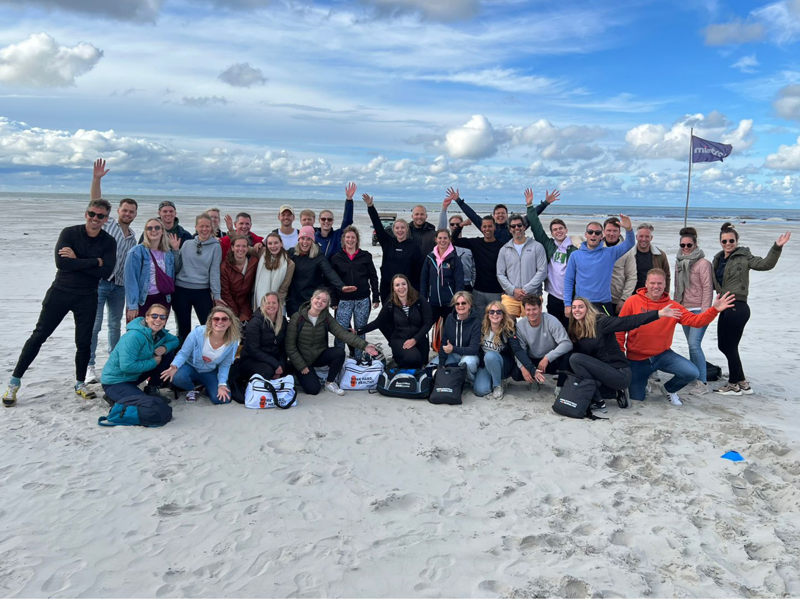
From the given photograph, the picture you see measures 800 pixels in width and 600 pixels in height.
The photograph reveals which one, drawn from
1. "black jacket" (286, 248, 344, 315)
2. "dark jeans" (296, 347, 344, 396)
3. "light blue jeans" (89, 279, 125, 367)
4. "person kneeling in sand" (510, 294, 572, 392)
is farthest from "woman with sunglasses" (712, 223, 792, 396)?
"light blue jeans" (89, 279, 125, 367)

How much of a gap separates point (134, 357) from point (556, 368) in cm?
458

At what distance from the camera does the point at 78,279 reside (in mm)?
5645

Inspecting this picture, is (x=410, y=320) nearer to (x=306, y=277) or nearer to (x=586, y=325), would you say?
(x=306, y=277)

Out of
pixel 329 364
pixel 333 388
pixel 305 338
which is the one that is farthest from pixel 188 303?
pixel 333 388

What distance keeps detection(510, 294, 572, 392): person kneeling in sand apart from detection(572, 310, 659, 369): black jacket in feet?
0.82

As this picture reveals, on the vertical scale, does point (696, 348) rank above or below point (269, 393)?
above

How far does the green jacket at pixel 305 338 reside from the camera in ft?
21.2

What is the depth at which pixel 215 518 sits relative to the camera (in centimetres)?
390

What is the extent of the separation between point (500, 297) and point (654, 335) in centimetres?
193

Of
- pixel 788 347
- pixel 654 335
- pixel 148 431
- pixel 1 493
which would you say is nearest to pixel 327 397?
pixel 148 431

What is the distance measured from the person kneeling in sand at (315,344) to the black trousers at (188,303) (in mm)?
1026

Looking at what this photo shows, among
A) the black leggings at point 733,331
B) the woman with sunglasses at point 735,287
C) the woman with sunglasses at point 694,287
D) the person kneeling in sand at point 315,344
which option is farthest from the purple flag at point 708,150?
the person kneeling in sand at point 315,344

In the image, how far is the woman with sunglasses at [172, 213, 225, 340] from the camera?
254 inches

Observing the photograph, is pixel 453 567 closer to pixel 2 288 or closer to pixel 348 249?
pixel 348 249
